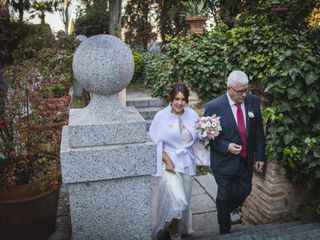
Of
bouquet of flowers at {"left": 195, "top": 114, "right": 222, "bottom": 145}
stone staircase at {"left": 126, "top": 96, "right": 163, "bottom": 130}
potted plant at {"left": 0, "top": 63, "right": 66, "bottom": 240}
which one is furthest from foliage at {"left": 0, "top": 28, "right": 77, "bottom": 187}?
stone staircase at {"left": 126, "top": 96, "right": 163, "bottom": 130}

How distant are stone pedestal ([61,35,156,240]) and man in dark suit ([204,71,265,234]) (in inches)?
56.8

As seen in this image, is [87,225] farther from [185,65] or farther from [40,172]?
[185,65]

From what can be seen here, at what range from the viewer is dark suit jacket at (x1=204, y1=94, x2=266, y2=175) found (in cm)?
388

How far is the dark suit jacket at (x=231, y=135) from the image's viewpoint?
388 centimetres

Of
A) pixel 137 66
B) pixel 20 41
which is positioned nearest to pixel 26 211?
pixel 137 66

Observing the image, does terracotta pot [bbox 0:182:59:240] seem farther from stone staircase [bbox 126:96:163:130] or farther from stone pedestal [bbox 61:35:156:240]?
stone staircase [bbox 126:96:163:130]

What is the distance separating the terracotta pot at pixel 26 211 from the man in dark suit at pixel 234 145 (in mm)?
1917

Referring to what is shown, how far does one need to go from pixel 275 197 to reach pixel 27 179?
2949 millimetres

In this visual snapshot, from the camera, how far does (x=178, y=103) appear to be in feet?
12.9

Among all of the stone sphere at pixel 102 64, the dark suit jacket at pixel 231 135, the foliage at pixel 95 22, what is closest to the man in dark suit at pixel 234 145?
the dark suit jacket at pixel 231 135

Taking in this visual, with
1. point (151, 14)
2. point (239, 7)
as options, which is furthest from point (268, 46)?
point (151, 14)

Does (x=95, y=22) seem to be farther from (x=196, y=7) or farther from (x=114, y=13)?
(x=196, y=7)

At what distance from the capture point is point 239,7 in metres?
13.2

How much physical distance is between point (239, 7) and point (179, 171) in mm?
10907
